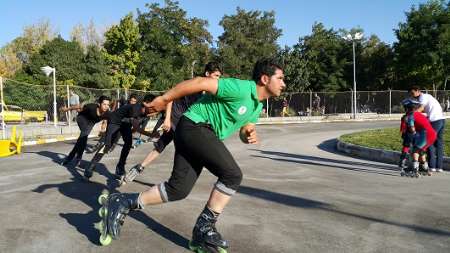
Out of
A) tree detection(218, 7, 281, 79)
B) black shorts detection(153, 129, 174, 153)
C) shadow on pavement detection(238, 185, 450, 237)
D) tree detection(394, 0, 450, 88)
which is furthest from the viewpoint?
tree detection(218, 7, 281, 79)

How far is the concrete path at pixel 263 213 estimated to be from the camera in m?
4.36

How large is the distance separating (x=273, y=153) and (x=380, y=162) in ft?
9.40

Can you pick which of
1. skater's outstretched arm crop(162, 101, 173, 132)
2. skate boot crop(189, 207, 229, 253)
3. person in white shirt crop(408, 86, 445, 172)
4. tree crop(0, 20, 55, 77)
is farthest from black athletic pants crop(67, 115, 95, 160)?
tree crop(0, 20, 55, 77)

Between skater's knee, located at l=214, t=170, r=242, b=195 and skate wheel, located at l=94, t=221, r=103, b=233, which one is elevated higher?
skater's knee, located at l=214, t=170, r=242, b=195

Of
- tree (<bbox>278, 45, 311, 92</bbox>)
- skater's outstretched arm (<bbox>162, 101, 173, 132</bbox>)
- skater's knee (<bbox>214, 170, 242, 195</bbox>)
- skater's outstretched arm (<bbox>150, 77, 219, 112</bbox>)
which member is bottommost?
skater's knee (<bbox>214, 170, 242, 195</bbox>)

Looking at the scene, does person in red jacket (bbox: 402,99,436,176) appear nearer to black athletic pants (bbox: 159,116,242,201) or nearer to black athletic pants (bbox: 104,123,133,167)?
black athletic pants (bbox: 104,123,133,167)

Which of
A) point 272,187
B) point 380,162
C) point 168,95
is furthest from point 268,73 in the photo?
point 380,162

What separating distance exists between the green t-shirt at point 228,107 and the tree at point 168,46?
3695 centimetres

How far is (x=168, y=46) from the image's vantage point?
41375 millimetres

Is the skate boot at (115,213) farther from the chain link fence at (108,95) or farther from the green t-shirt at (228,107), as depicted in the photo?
the chain link fence at (108,95)

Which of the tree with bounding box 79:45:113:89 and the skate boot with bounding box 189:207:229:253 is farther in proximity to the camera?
the tree with bounding box 79:45:113:89

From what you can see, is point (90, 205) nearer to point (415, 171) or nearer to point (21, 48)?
point (415, 171)

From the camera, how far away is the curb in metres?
10.9

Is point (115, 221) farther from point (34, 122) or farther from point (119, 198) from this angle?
point (34, 122)
